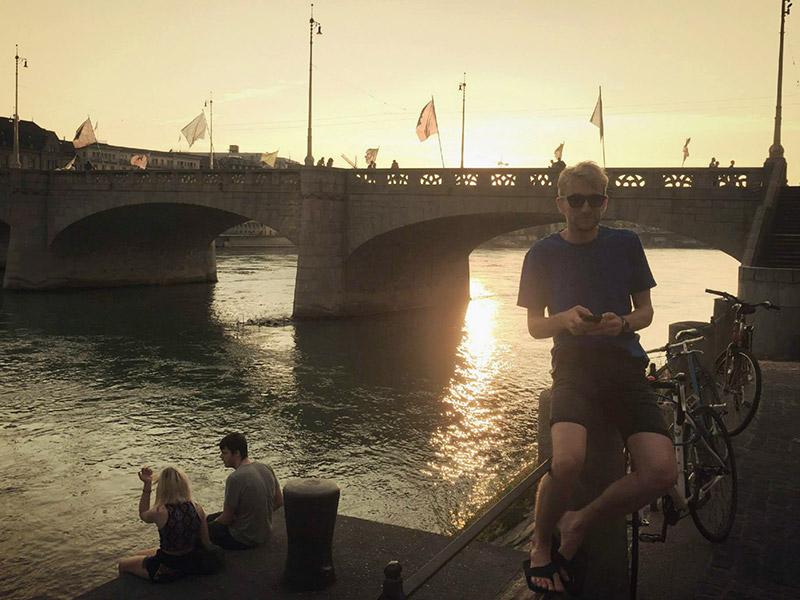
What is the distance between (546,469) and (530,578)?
1.98ft

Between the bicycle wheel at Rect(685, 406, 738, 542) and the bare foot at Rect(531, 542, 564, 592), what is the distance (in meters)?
1.95

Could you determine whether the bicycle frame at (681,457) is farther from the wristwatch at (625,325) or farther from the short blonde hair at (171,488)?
the short blonde hair at (171,488)

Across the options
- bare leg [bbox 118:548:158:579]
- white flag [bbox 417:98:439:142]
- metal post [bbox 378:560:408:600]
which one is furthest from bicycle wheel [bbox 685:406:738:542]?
white flag [bbox 417:98:439:142]

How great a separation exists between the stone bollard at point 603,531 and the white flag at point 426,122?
32.2 meters

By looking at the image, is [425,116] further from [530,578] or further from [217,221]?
[530,578]

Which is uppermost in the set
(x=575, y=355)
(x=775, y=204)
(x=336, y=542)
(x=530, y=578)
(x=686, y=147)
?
(x=686, y=147)

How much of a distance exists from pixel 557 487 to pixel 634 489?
0.33 m

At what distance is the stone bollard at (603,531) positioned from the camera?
11.7ft

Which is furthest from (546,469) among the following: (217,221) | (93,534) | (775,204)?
(217,221)

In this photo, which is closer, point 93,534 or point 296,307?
point 93,534

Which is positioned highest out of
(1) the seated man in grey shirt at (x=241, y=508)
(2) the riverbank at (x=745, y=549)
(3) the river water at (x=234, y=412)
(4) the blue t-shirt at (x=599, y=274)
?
(4) the blue t-shirt at (x=599, y=274)

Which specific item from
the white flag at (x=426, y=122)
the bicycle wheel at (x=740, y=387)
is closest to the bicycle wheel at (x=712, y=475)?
the bicycle wheel at (x=740, y=387)

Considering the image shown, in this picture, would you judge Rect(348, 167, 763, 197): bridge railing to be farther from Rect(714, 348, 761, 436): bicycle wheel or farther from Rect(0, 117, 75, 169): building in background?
Rect(0, 117, 75, 169): building in background

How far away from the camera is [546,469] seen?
383 cm
